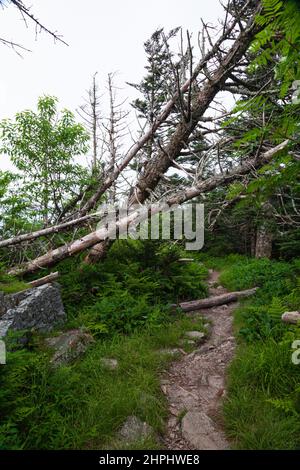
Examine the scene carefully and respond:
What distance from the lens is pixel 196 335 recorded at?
17.4ft

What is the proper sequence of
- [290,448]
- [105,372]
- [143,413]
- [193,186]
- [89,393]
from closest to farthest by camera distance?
[290,448]
[143,413]
[89,393]
[105,372]
[193,186]

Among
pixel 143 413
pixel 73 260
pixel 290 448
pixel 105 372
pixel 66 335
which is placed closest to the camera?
pixel 290 448

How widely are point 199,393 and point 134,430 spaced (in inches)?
46.2

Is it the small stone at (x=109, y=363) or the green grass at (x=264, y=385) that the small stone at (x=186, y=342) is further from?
the small stone at (x=109, y=363)

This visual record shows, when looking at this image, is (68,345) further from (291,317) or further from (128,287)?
(291,317)

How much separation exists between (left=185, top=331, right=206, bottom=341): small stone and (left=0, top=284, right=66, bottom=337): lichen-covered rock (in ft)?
8.24

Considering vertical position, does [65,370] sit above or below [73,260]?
below

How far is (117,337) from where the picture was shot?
487 cm

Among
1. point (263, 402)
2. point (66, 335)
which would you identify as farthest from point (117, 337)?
point (263, 402)

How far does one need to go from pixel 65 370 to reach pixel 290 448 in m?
2.61

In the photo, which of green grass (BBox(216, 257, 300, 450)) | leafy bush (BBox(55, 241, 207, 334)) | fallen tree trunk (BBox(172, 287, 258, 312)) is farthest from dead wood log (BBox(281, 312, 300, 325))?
fallen tree trunk (BBox(172, 287, 258, 312))

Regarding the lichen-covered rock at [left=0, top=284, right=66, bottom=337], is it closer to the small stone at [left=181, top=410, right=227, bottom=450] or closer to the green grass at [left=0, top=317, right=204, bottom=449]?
the green grass at [left=0, top=317, right=204, bottom=449]

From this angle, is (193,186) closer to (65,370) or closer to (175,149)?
(175,149)
